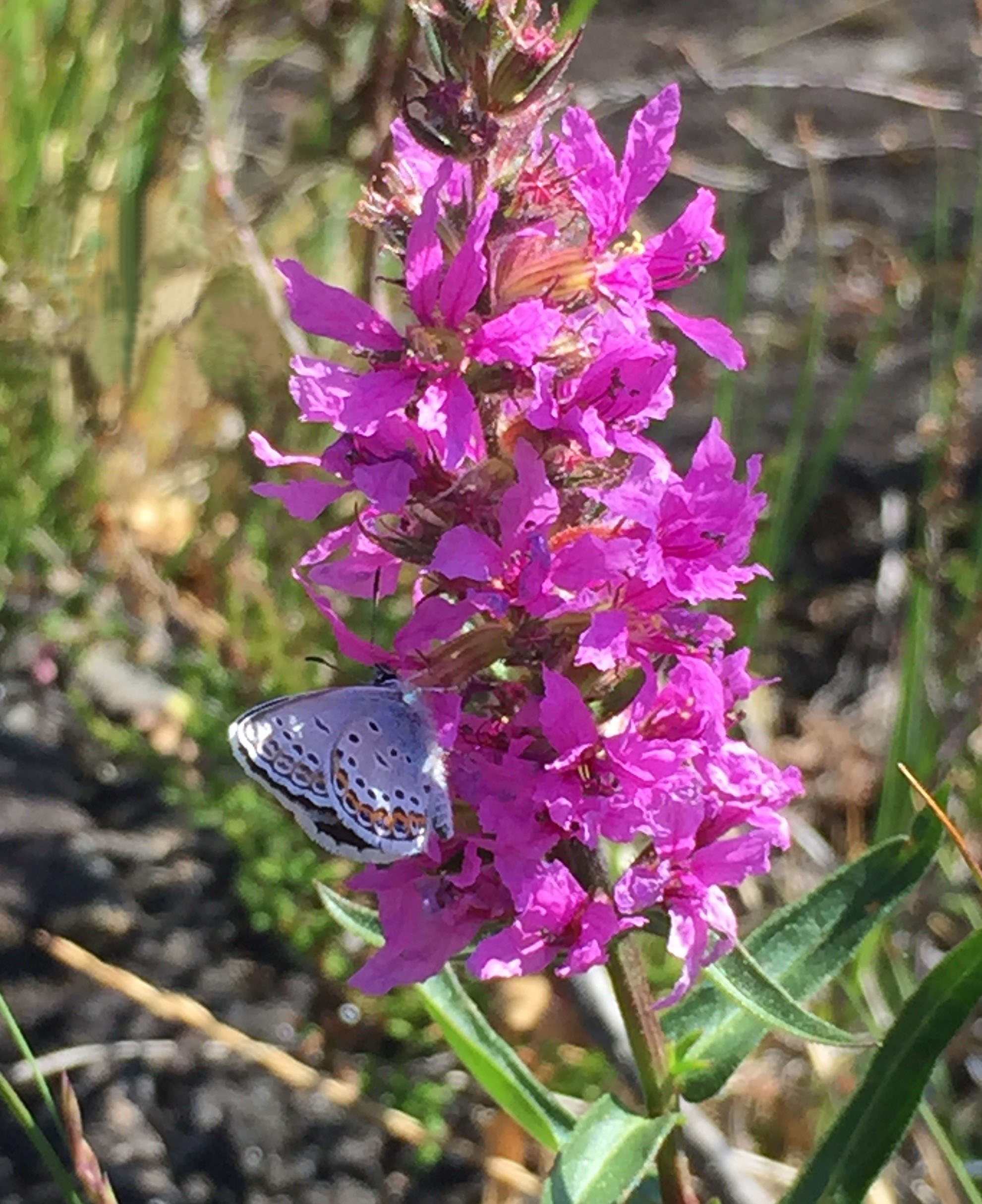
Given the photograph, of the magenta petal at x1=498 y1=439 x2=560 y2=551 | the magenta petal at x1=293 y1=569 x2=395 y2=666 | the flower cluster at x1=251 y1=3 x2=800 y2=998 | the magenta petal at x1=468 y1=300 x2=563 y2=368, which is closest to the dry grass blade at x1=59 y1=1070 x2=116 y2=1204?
the flower cluster at x1=251 y1=3 x2=800 y2=998

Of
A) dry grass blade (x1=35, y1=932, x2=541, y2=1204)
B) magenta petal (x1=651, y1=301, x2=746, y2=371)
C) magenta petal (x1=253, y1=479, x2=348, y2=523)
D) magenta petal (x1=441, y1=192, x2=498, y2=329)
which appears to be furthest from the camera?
dry grass blade (x1=35, y1=932, x2=541, y2=1204)

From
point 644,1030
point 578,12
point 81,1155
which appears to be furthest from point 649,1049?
point 578,12

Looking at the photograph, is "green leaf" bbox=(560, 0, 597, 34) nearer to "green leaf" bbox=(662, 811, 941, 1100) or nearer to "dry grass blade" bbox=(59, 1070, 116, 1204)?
"green leaf" bbox=(662, 811, 941, 1100)

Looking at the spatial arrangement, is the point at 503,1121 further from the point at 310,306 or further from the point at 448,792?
the point at 310,306

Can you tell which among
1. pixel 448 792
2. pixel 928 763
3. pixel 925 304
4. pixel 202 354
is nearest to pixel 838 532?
pixel 925 304

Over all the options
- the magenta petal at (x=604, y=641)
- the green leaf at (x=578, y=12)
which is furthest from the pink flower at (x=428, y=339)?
the green leaf at (x=578, y=12)
